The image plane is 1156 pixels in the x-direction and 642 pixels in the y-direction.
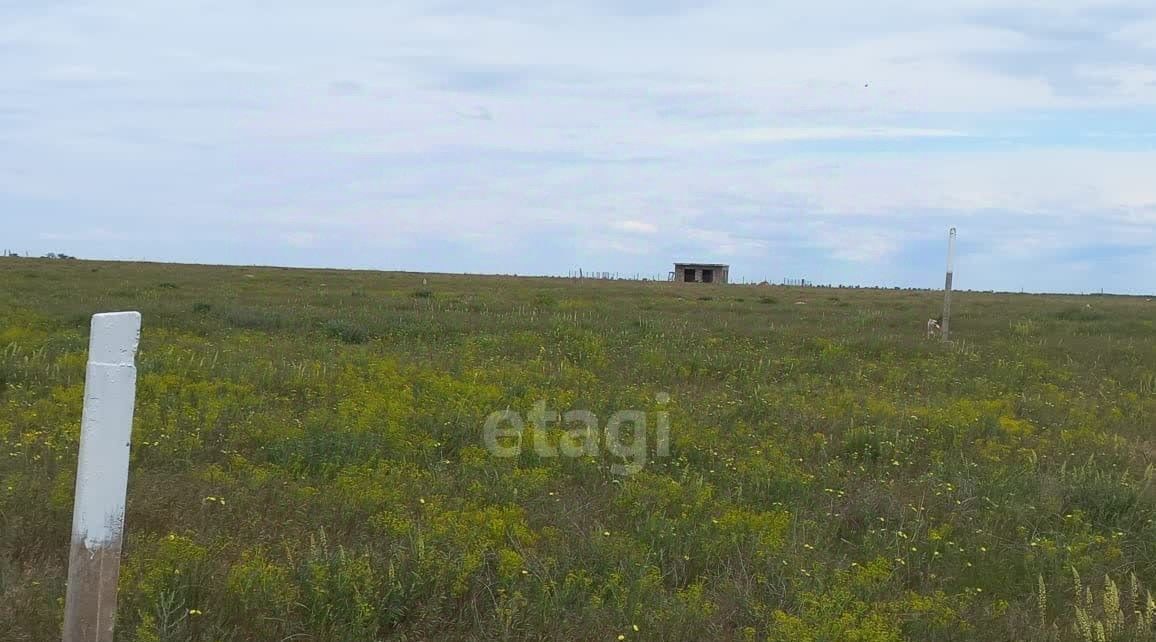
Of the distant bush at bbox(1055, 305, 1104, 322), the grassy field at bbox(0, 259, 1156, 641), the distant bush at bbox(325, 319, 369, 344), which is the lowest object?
the grassy field at bbox(0, 259, 1156, 641)

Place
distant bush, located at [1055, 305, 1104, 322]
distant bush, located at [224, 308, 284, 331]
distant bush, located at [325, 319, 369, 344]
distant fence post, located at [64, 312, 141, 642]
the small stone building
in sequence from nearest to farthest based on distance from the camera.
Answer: distant fence post, located at [64, 312, 141, 642] → distant bush, located at [325, 319, 369, 344] → distant bush, located at [224, 308, 284, 331] → distant bush, located at [1055, 305, 1104, 322] → the small stone building

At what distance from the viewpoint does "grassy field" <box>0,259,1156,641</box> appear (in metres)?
4.13

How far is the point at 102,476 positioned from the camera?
3.02 meters

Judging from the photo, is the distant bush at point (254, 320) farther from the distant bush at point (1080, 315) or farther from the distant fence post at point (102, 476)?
the distant bush at point (1080, 315)

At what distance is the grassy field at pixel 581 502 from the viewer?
4.13 m

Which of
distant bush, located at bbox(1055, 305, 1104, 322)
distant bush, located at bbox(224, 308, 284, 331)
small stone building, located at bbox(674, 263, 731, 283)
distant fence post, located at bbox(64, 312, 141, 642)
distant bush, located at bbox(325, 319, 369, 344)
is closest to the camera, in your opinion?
distant fence post, located at bbox(64, 312, 141, 642)

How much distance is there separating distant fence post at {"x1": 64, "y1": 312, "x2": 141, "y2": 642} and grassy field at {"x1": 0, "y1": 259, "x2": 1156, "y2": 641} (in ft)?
1.36

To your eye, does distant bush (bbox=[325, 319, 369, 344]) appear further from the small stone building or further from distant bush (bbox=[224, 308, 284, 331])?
the small stone building

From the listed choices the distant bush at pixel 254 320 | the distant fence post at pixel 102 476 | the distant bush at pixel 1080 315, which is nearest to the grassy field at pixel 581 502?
the distant fence post at pixel 102 476

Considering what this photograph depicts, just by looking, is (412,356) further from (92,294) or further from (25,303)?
(92,294)

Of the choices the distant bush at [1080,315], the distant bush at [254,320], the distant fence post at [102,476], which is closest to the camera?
the distant fence post at [102,476]

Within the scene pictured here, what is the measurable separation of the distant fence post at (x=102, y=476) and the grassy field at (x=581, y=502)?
414mm

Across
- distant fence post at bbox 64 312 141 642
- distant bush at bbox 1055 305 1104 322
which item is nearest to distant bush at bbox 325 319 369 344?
distant fence post at bbox 64 312 141 642

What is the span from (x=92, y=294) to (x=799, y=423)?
19.9m
